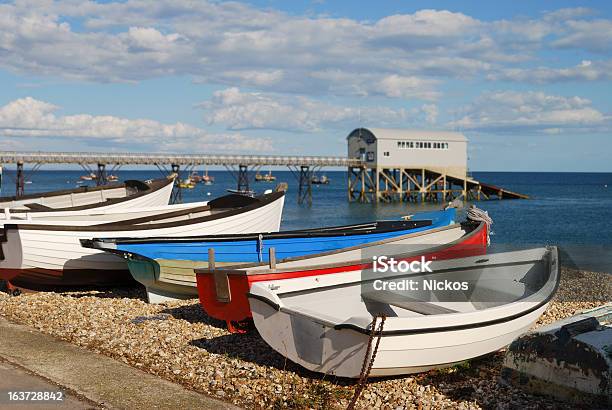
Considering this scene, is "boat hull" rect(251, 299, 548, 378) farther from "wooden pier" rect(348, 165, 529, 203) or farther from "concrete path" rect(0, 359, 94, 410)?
"wooden pier" rect(348, 165, 529, 203)

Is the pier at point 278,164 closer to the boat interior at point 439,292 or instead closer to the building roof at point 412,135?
the building roof at point 412,135

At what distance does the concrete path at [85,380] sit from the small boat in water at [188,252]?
124 inches

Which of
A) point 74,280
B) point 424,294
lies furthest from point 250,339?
point 74,280

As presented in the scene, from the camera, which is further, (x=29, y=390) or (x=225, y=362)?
(x=225, y=362)

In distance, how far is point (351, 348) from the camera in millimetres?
7262

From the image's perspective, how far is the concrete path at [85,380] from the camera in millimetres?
7039

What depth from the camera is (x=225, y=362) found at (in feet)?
28.6

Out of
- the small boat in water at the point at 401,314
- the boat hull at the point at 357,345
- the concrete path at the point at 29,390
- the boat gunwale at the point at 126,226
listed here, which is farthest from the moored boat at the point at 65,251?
the boat hull at the point at 357,345

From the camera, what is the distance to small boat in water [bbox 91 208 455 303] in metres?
12.5

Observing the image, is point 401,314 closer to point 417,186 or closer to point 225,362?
point 225,362

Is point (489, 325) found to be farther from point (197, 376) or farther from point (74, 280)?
point (74, 280)

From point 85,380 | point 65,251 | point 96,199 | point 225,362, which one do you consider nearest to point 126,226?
point 65,251

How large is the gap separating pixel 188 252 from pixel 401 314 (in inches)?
194

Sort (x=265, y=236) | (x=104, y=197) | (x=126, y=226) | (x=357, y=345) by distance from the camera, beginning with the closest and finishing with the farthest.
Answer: (x=357, y=345)
(x=265, y=236)
(x=126, y=226)
(x=104, y=197)
